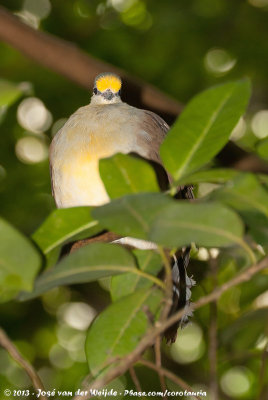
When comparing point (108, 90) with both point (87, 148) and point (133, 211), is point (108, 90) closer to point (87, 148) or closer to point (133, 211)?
point (87, 148)

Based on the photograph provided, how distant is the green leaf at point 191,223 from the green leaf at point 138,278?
278 millimetres

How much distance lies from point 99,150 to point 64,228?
0.92 meters

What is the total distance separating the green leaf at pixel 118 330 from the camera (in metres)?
1.43

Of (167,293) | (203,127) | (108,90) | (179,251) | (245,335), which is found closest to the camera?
(167,293)

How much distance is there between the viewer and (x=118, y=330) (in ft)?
4.73

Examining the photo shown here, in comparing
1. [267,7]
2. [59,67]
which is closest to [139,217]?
[59,67]

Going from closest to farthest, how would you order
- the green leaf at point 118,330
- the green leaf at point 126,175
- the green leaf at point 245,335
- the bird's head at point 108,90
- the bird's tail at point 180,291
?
the green leaf at point 126,175
the green leaf at point 118,330
the bird's tail at point 180,291
the green leaf at point 245,335
the bird's head at point 108,90

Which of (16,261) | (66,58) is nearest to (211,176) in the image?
(16,261)

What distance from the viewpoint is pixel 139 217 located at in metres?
1.18

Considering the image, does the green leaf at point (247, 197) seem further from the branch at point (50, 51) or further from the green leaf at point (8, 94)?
the branch at point (50, 51)

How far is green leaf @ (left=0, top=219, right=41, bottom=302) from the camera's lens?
1.20 m

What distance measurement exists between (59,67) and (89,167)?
973 millimetres

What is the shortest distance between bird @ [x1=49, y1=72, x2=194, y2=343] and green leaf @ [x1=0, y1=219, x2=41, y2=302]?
3.36 ft

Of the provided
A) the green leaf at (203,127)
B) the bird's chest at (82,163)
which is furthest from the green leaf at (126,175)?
the bird's chest at (82,163)
